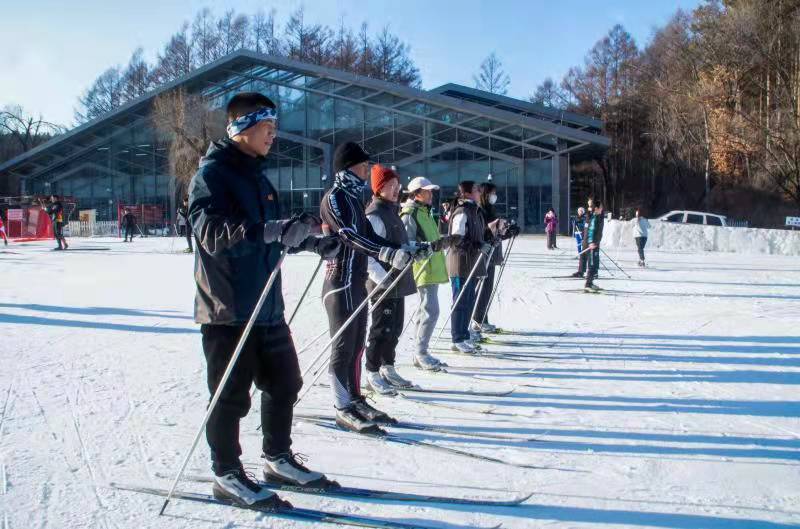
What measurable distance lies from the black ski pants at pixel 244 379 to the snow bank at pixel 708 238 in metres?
22.6

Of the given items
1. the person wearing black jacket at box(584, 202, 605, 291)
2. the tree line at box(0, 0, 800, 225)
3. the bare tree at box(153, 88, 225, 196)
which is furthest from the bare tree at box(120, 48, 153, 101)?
the person wearing black jacket at box(584, 202, 605, 291)

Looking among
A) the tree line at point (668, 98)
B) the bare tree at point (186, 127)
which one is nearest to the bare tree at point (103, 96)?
the tree line at point (668, 98)

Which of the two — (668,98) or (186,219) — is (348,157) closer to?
(186,219)

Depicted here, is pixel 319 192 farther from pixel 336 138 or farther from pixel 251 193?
pixel 251 193

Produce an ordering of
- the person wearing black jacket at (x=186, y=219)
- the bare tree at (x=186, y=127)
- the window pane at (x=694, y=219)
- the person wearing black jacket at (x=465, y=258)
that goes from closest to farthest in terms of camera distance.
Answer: the person wearing black jacket at (x=186, y=219) → the person wearing black jacket at (x=465, y=258) → the window pane at (x=694, y=219) → the bare tree at (x=186, y=127)

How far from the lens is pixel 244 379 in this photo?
3.00 m

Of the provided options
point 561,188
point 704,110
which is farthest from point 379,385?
point 704,110

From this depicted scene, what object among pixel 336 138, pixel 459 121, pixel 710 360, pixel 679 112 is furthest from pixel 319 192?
pixel 710 360

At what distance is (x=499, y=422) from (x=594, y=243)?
8.09 m

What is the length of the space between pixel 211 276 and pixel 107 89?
211 feet

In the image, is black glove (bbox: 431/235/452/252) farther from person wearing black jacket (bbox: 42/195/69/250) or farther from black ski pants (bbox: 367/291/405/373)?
person wearing black jacket (bbox: 42/195/69/250)

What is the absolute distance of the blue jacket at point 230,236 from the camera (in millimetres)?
2795

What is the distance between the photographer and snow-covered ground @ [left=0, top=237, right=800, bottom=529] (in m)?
2.98

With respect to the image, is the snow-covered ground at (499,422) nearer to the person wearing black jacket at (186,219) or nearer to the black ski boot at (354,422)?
the black ski boot at (354,422)
